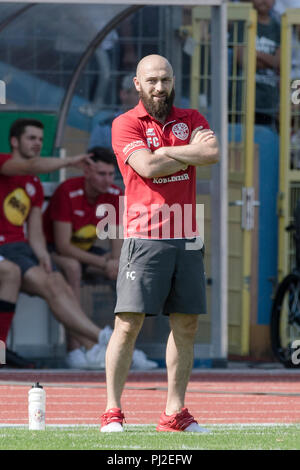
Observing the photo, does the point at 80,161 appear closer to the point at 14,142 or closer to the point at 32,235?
the point at 14,142

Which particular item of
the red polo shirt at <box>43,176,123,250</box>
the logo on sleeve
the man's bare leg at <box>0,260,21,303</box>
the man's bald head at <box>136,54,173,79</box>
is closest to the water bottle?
the logo on sleeve

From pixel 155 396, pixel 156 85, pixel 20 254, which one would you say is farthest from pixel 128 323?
pixel 20 254

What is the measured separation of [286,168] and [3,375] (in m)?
3.65

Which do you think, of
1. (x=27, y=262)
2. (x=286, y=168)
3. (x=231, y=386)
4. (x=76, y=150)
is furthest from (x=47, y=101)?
(x=231, y=386)

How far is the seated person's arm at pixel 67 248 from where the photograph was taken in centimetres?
1113

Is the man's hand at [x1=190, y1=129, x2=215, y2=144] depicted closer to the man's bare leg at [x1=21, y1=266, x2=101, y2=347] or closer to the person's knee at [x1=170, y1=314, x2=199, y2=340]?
the person's knee at [x1=170, y1=314, x2=199, y2=340]

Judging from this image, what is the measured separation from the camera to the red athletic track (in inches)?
299

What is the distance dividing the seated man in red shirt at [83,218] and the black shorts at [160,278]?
4.75 meters

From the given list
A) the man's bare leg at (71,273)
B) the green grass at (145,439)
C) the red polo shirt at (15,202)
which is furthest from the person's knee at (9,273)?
the green grass at (145,439)

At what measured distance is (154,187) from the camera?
632 cm

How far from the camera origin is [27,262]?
10.8 metres

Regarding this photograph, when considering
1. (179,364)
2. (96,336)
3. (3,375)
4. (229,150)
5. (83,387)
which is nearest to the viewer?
(179,364)

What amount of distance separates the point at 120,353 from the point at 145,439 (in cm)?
62

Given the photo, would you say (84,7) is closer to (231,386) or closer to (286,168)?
(286,168)
